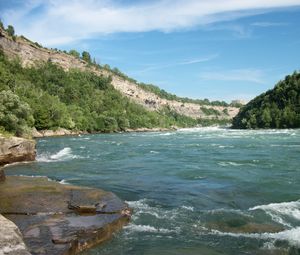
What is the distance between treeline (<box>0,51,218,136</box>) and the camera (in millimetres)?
49812

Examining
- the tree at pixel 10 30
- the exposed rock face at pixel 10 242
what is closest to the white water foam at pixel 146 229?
the exposed rock face at pixel 10 242

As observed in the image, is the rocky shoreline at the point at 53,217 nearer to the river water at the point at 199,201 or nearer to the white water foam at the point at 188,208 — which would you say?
the river water at the point at 199,201

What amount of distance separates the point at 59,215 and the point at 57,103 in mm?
107052

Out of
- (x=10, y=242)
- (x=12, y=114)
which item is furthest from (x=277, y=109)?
(x=10, y=242)

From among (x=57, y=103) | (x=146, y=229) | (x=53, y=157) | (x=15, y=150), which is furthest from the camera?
(x=57, y=103)

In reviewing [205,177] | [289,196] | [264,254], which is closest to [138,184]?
[205,177]

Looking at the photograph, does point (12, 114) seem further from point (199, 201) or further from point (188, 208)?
point (188, 208)

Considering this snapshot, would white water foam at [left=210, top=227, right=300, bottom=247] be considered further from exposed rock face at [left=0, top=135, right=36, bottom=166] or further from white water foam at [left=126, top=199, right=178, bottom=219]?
exposed rock face at [left=0, top=135, right=36, bottom=166]

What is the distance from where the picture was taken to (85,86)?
185m

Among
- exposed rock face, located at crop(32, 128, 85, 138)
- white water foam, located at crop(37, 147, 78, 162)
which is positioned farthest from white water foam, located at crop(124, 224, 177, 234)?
exposed rock face, located at crop(32, 128, 85, 138)

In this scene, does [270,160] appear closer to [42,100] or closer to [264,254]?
[264,254]

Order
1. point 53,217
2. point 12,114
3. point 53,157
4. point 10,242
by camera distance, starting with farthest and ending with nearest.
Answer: point 12,114 < point 53,157 < point 53,217 < point 10,242

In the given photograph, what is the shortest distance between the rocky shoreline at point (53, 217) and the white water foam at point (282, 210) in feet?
19.1

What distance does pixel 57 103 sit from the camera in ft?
388
